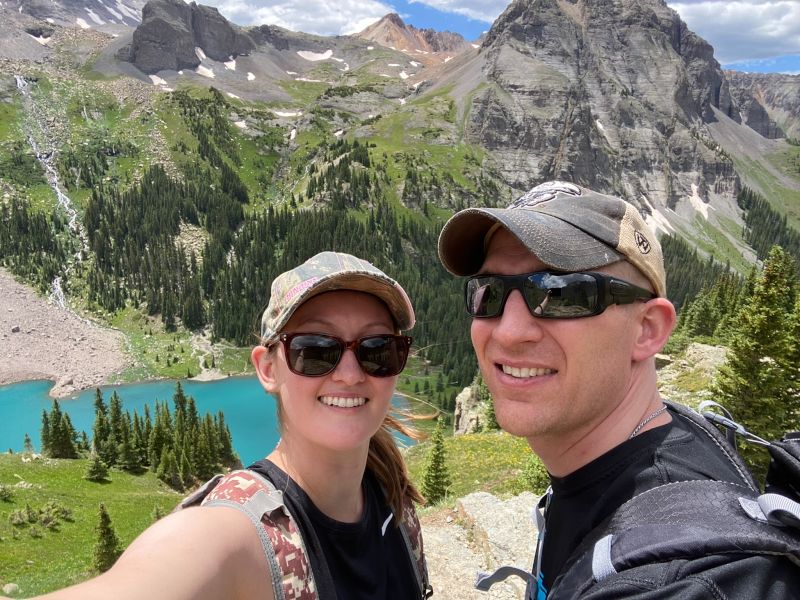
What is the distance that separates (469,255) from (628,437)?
1750mm

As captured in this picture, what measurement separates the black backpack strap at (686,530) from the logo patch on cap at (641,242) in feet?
4.95

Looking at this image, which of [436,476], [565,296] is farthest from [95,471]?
[565,296]

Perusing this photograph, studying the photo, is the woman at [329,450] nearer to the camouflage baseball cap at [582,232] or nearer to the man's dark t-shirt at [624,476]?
the camouflage baseball cap at [582,232]

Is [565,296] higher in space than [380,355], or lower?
higher

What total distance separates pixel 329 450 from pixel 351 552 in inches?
32.0

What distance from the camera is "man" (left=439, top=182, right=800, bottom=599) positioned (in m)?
2.94

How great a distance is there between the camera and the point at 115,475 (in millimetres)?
48281

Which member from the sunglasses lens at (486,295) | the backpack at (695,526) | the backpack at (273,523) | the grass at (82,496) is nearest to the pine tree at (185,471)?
the grass at (82,496)

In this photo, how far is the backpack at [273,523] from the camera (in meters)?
2.90

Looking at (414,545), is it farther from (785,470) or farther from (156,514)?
(156,514)

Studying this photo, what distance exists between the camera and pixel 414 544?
4.55 metres

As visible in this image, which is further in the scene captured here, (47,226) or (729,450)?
(47,226)

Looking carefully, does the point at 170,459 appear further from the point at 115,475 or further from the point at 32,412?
the point at 32,412

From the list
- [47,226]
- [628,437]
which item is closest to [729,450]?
[628,437]
